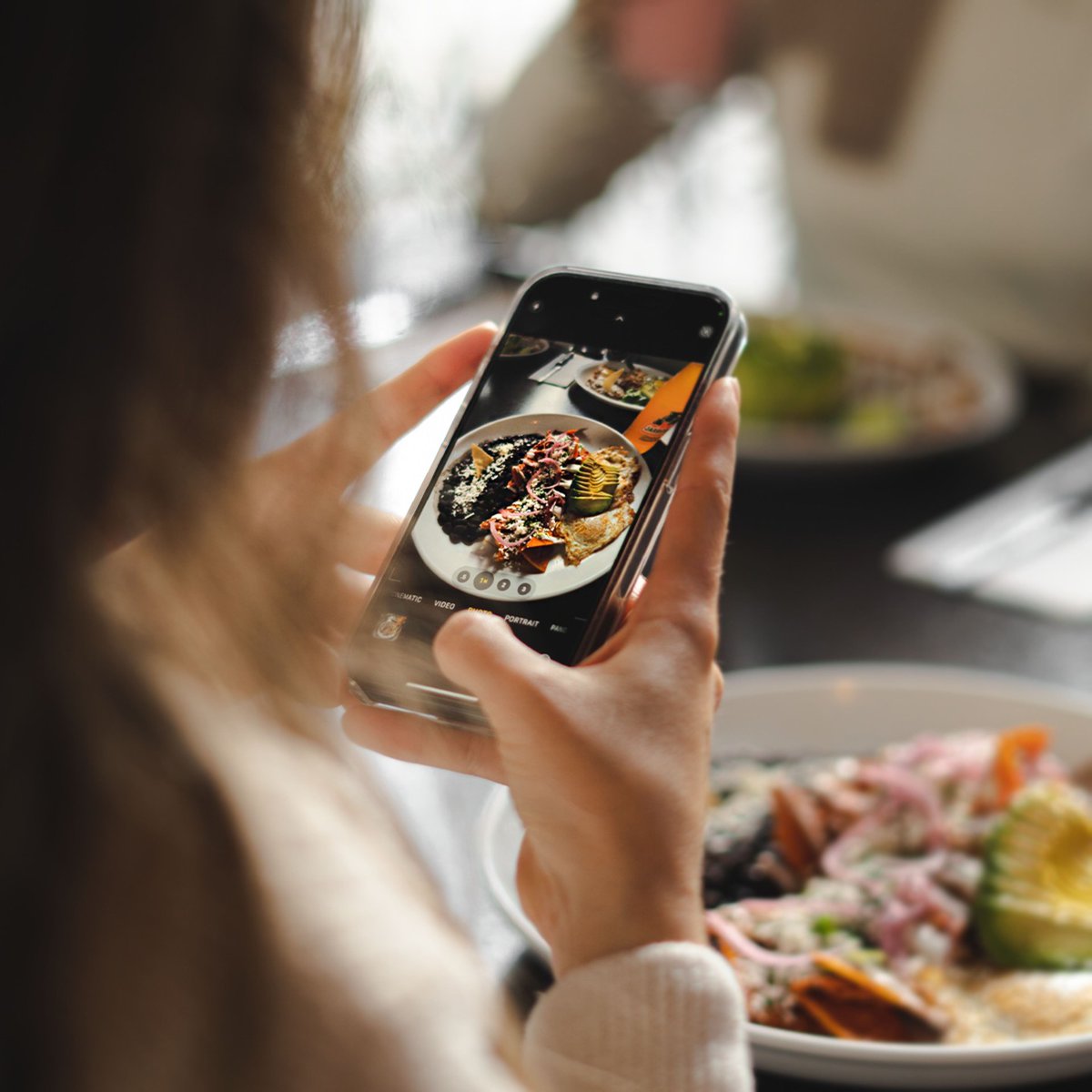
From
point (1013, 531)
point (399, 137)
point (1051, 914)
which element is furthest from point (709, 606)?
point (1013, 531)

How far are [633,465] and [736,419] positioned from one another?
0.06 m

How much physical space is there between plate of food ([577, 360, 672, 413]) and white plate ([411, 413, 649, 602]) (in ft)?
0.06

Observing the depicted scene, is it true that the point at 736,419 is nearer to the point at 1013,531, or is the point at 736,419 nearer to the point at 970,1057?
the point at 970,1057

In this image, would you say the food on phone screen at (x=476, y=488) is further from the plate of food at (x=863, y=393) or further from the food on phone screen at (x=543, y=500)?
the plate of food at (x=863, y=393)

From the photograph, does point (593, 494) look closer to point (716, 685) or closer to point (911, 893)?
point (716, 685)

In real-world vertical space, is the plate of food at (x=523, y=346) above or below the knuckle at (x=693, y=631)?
above

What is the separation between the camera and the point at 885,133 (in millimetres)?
1821

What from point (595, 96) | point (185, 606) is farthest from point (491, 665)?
point (595, 96)

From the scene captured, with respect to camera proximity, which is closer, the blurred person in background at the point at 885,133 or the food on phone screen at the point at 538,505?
the food on phone screen at the point at 538,505

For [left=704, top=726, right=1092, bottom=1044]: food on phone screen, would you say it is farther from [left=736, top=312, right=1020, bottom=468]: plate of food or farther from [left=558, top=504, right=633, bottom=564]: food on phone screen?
[left=736, top=312, right=1020, bottom=468]: plate of food

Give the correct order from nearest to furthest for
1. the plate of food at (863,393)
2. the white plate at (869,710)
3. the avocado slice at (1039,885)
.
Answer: the avocado slice at (1039,885) → the white plate at (869,710) → the plate of food at (863,393)

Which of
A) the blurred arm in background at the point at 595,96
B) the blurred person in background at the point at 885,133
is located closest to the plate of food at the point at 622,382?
the blurred person in background at the point at 885,133

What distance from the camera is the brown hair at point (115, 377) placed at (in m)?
0.26

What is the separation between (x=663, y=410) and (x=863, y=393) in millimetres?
983
